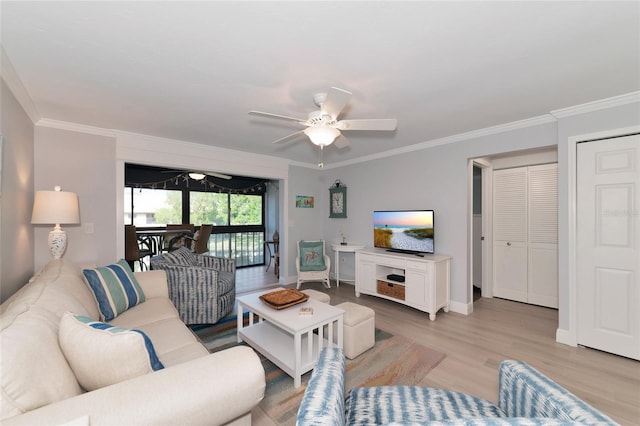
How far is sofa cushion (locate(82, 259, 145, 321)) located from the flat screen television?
3.19m

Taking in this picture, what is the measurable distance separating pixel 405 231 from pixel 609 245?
79.9 inches

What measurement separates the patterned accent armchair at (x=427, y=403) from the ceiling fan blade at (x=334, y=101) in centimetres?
148

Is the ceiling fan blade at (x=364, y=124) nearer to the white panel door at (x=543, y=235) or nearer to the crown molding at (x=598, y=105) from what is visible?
the crown molding at (x=598, y=105)

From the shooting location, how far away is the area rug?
187cm

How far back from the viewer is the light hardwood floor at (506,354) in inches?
76.5

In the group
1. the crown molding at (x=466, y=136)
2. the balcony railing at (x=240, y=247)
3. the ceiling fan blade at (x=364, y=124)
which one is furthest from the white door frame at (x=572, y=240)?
the balcony railing at (x=240, y=247)

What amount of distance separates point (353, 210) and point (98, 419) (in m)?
4.38

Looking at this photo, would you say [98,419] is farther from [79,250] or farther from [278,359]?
[79,250]

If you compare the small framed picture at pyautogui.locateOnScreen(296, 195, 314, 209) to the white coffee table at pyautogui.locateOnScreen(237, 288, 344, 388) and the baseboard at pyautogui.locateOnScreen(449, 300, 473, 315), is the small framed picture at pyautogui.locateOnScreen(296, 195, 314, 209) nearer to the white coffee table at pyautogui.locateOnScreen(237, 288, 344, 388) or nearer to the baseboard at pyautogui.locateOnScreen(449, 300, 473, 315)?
the white coffee table at pyautogui.locateOnScreen(237, 288, 344, 388)

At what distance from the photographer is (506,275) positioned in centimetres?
407

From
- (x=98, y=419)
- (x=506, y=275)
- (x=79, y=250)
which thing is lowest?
(x=506, y=275)

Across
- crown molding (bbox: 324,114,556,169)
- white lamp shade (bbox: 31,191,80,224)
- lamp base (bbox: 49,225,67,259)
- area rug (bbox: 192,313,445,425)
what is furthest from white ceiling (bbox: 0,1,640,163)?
area rug (bbox: 192,313,445,425)

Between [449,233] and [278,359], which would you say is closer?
[278,359]

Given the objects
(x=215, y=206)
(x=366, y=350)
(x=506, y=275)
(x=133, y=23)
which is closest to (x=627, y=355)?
(x=506, y=275)
